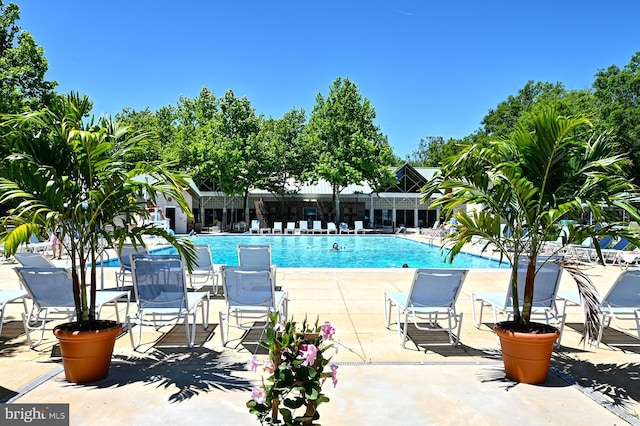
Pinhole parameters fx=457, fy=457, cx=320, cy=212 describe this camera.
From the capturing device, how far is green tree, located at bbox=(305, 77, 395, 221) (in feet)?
107

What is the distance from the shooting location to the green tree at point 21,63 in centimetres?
2181

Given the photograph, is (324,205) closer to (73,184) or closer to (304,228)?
(304,228)

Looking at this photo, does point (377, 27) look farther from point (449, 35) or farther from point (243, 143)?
point (243, 143)

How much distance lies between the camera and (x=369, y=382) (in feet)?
14.1

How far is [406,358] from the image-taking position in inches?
201

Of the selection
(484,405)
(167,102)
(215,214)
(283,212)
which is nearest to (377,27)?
(484,405)

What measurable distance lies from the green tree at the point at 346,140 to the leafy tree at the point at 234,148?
4246 millimetres

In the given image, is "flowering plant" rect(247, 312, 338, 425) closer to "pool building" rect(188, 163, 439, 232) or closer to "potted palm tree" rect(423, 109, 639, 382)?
"potted palm tree" rect(423, 109, 639, 382)

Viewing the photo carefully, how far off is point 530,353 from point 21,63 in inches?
1032

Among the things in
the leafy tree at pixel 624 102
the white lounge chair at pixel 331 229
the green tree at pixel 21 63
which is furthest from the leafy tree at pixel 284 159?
the leafy tree at pixel 624 102

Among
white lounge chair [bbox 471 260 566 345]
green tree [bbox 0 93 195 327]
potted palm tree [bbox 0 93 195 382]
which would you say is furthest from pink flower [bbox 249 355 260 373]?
white lounge chair [bbox 471 260 566 345]

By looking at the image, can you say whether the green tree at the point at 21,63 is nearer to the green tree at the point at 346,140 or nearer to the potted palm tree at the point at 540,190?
the green tree at the point at 346,140

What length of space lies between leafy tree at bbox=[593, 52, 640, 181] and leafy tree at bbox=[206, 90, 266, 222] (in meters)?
23.0

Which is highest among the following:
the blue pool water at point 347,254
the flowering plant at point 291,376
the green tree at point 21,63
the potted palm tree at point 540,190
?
the green tree at point 21,63
